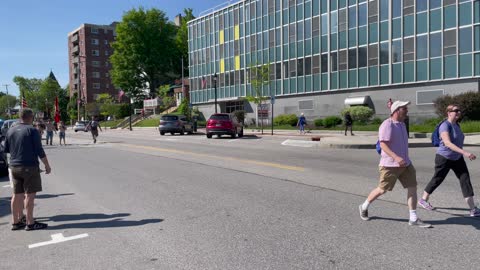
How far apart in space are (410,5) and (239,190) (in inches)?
1216

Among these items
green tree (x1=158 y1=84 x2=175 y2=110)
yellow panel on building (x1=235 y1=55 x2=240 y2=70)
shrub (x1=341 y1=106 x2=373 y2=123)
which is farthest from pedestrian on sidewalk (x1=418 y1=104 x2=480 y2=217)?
green tree (x1=158 y1=84 x2=175 y2=110)

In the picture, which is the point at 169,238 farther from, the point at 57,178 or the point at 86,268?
the point at 57,178

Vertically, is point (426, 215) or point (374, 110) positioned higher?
point (374, 110)

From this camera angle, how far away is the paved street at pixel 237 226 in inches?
187

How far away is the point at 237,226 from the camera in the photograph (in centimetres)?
609

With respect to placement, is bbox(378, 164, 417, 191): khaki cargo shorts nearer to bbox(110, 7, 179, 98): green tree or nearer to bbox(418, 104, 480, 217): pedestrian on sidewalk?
bbox(418, 104, 480, 217): pedestrian on sidewalk

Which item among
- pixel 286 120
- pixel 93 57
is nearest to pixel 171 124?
pixel 286 120

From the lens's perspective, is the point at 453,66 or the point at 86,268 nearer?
the point at 86,268

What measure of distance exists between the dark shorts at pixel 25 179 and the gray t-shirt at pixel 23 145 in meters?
0.07

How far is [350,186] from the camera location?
30.0 feet

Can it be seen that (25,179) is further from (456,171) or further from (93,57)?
(93,57)

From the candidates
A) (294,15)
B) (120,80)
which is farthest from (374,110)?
→ (120,80)

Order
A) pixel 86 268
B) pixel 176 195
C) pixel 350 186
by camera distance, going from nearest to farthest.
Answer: pixel 86 268 → pixel 176 195 → pixel 350 186

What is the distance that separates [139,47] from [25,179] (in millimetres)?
71131
